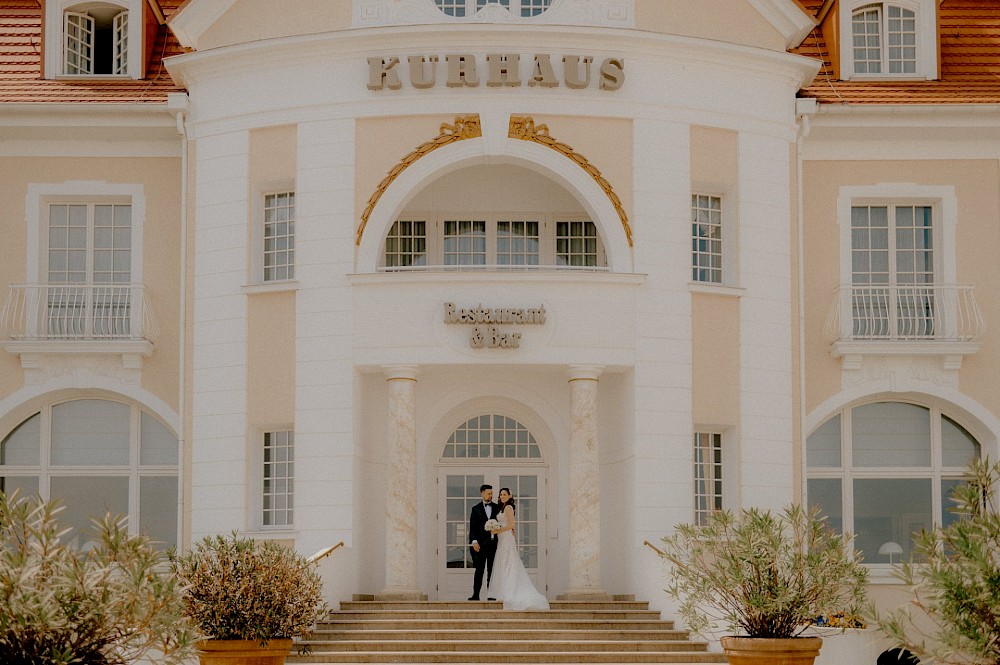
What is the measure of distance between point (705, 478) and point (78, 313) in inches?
429

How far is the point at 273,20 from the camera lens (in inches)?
1039

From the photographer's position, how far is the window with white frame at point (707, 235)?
87.9 ft

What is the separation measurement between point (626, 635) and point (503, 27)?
9.58 m

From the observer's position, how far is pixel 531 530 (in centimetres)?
2736

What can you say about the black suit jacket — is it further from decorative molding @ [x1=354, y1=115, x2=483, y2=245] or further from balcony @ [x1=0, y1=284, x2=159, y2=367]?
balcony @ [x1=0, y1=284, x2=159, y2=367]

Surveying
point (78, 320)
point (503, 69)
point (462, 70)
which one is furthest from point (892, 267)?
point (78, 320)

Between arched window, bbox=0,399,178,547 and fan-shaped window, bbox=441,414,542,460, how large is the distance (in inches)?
190

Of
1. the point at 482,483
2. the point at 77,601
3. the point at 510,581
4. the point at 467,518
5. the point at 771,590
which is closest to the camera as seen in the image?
the point at 77,601

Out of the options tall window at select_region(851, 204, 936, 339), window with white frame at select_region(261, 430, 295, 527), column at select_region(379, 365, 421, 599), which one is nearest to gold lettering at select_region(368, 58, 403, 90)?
column at select_region(379, 365, 421, 599)

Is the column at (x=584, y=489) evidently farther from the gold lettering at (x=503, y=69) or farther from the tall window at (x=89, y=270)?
the tall window at (x=89, y=270)

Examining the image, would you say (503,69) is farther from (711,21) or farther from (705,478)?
(705,478)

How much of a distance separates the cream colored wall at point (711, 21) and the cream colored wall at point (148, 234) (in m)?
8.44

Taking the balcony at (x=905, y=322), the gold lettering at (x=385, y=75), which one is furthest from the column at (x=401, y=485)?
the balcony at (x=905, y=322)

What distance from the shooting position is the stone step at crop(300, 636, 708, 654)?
21.9 m
